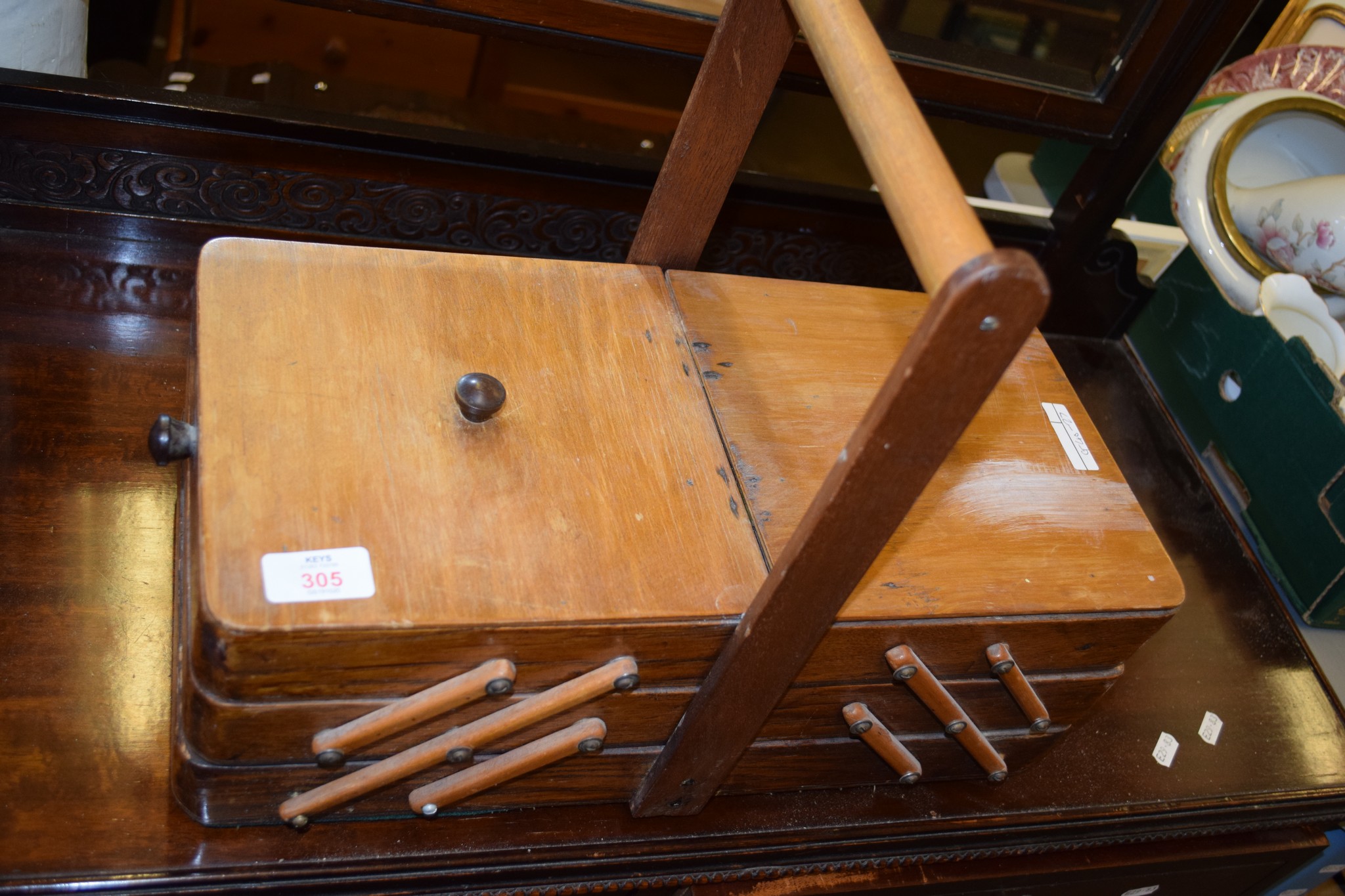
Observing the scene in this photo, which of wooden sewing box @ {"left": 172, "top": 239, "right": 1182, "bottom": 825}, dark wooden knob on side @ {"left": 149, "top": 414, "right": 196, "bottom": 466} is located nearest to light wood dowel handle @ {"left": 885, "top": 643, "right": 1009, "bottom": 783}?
wooden sewing box @ {"left": 172, "top": 239, "right": 1182, "bottom": 825}

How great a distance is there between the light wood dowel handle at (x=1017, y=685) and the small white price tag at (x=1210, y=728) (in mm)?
342

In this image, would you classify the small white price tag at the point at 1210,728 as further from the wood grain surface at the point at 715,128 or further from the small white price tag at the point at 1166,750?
the wood grain surface at the point at 715,128

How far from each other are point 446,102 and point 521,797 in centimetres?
96

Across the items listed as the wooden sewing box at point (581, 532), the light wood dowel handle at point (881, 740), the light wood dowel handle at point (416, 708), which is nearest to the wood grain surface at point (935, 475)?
the wooden sewing box at point (581, 532)

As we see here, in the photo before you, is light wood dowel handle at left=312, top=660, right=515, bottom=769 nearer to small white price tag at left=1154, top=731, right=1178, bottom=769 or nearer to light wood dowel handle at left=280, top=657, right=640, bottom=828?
light wood dowel handle at left=280, top=657, right=640, bottom=828

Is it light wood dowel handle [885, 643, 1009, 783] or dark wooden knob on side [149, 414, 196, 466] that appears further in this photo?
light wood dowel handle [885, 643, 1009, 783]

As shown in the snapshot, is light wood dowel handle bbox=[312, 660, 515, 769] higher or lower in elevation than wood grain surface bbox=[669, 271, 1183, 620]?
lower

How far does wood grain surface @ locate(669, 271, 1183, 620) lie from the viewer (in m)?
0.88

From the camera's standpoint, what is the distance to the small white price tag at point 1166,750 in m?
1.19

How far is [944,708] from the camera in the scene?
93 centimetres

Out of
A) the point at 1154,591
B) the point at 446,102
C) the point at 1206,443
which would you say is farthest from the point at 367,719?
the point at 1206,443

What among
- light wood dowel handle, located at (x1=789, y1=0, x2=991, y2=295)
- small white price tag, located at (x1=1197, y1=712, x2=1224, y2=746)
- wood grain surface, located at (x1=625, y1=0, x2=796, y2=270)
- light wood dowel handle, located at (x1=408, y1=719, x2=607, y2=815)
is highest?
light wood dowel handle, located at (x1=789, y1=0, x2=991, y2=295)

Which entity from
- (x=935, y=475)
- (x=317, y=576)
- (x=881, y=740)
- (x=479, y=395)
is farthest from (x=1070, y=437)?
(x=317, y=576)

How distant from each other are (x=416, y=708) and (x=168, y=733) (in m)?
0.28
